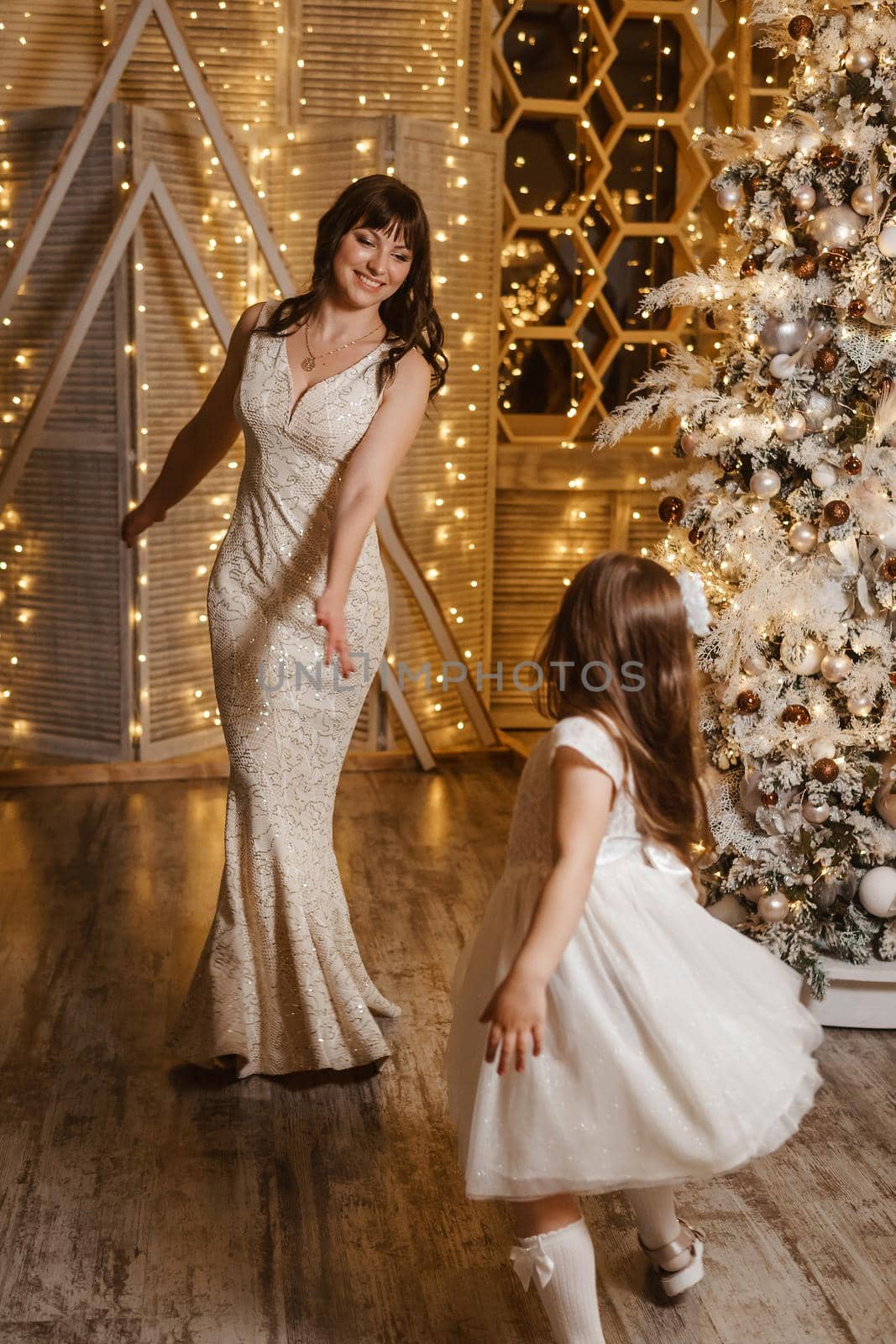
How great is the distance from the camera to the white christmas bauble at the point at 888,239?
226cm

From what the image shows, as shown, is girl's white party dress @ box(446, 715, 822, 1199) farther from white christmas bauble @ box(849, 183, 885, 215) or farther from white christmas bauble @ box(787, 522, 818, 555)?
white christmas bauble @ box(849, 183, 885, 215)

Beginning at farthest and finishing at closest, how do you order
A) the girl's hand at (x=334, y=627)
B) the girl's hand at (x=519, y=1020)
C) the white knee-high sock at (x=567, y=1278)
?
the girl's hand at (x=334, y=627)
the white knee-high sock at (x=567, y=1278)
the girl's hand at (x=519, y=1020)

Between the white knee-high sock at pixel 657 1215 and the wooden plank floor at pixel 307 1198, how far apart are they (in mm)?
77

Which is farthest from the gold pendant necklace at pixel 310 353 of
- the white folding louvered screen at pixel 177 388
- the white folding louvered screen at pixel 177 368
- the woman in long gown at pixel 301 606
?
the white folding louvered screen at pixel 177 388

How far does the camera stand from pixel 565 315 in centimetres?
470

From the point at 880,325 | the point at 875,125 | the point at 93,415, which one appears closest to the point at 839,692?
the point at 880,325

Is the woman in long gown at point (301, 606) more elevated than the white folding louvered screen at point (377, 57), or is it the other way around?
the white folding louvered screen at point (377, 57)

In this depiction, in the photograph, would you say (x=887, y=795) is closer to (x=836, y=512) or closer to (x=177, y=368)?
(x=836, y=512)

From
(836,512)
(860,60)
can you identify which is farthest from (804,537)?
(860,60)

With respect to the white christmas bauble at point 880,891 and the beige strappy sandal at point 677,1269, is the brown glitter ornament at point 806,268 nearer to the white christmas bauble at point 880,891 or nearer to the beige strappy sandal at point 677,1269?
the white christmas bauble at point 880,891

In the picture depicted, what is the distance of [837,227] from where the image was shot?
2.29m

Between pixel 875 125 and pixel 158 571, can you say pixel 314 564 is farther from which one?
pixel 158 571

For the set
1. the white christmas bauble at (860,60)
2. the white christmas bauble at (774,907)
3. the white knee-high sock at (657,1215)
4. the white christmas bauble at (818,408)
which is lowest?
the white knee-high sock at (657,1215)

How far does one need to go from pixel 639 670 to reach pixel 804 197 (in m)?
1.21
